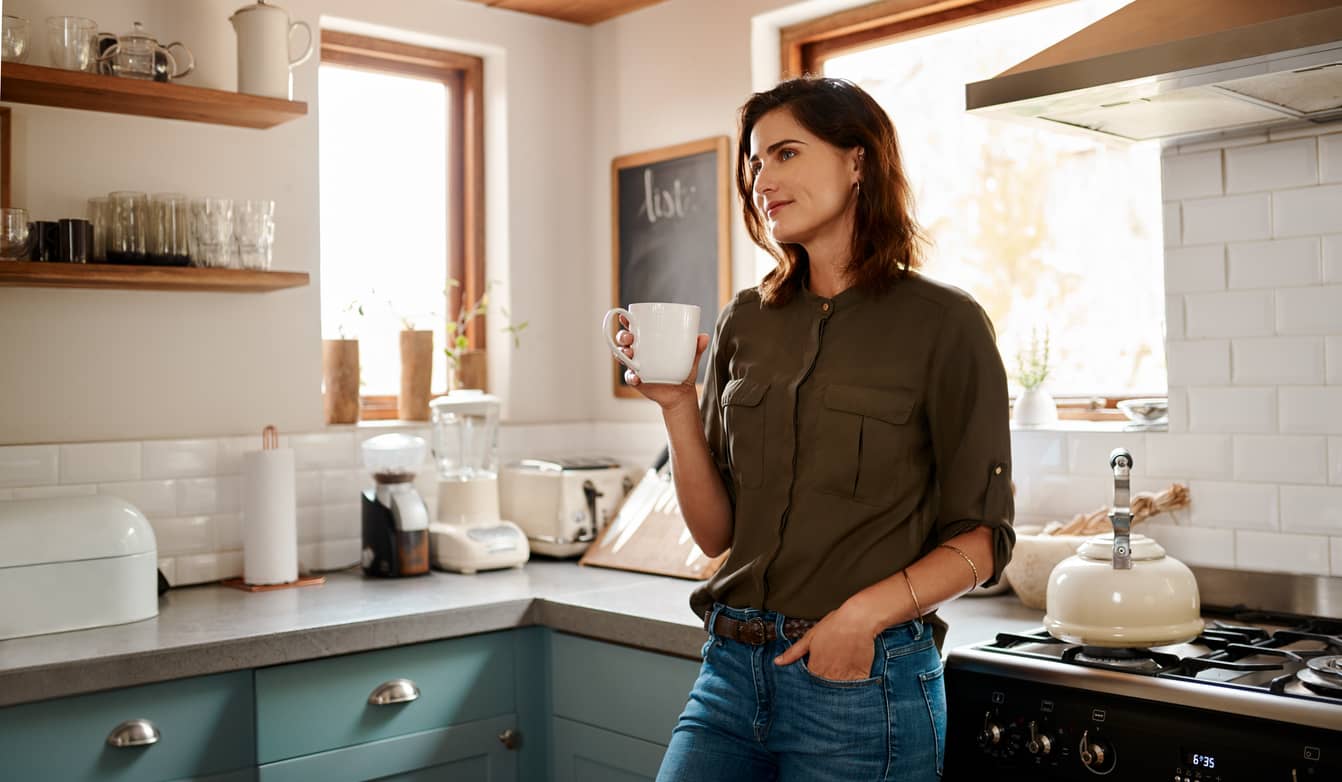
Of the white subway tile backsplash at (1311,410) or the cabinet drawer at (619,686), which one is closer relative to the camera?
the white subway tile backsplash at (1311,410)

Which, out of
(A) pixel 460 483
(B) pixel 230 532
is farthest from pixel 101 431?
(A) pixel 460 483

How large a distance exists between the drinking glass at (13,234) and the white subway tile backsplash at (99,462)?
43 cm

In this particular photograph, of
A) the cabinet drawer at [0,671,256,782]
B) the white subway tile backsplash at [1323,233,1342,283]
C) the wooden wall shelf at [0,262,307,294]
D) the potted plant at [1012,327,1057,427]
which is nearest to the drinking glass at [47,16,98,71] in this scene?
the wooden wall shelf at [0,262,307,294]

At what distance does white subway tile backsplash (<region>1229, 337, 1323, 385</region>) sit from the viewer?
2172 mm

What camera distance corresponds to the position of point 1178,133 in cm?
228

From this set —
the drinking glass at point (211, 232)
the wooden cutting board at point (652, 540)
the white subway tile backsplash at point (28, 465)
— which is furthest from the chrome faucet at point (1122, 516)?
the white subway tile backsplash at point (28, 465)

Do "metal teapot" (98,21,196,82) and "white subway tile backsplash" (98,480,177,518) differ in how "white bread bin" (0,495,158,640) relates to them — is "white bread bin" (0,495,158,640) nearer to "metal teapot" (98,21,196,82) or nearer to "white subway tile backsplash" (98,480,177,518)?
"white subway tile backsplash" (98,480,177,518)

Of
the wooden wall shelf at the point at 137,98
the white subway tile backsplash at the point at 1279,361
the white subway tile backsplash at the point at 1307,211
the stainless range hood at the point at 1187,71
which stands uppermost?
the wooden wall shelf at the point at 137,98

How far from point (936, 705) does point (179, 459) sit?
1.86 m

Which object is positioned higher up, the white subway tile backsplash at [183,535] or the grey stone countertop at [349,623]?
the white subway tile backsplash at [183,535]

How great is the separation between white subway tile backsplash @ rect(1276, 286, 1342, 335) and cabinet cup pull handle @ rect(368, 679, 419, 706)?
5.54 feet

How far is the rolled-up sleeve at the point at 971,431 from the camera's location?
59.7 inches

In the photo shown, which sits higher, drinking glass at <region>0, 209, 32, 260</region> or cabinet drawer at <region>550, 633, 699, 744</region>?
drinking glass at <region>0, 209, 32, 260</region>

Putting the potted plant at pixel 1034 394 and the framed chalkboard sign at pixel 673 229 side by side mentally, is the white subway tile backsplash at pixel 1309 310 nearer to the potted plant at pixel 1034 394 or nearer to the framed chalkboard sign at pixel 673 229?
the potted plant at pixel 1034 394
